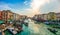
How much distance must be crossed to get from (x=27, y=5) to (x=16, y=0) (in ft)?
0.44

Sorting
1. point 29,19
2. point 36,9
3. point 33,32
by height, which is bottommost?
point 33,32

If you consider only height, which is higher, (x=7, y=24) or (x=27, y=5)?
(x=27, y=5)

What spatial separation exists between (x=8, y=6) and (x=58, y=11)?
0.54 m

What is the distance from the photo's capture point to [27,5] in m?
1.48

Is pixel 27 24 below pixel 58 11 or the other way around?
below

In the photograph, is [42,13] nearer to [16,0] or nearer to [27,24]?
[27,24]

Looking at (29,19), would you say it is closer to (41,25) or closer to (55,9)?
(41,25)

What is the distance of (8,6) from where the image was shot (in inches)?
59.3

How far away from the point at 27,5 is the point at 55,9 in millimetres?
297

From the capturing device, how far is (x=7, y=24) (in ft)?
4.91

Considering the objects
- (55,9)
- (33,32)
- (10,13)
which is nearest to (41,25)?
(33,32)

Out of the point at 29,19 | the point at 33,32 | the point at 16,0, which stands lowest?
the point at 33,32

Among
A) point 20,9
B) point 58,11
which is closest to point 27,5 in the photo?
point 20,9

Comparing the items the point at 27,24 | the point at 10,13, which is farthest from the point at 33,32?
the point at 10,13
